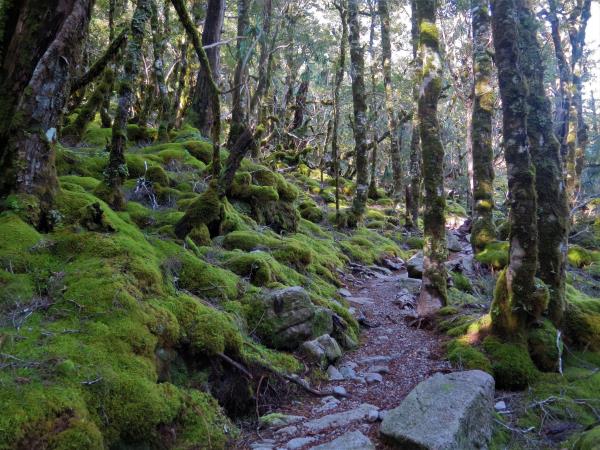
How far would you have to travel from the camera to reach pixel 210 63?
569 inches

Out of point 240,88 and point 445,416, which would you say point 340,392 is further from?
point 240,88

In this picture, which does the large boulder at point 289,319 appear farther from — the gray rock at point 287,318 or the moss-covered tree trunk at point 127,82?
the moss-covered tree trunk at point 127,82

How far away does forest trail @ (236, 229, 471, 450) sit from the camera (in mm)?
4316

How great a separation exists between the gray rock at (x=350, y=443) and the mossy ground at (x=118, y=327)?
905mm

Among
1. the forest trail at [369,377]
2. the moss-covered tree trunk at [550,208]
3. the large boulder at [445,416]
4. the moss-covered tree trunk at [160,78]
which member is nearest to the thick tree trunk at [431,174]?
the forest trail at [369,377]

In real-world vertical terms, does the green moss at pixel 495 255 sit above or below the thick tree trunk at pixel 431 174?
below

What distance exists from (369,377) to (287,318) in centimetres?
136

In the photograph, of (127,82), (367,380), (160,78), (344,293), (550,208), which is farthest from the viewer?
(160,78)

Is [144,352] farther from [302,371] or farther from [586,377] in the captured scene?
[586,377]

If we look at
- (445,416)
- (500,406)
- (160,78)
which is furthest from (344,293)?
(160,78)

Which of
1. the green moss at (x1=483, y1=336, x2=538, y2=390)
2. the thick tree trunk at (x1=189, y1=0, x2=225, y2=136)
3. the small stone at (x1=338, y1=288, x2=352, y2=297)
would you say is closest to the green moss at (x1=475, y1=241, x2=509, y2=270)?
the small stone at (x1=338, y1=288, x2=352, y2=297)

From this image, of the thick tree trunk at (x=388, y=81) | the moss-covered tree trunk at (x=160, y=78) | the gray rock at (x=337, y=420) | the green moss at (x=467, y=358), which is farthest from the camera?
the thick tree trunk at (x=388, y=81)

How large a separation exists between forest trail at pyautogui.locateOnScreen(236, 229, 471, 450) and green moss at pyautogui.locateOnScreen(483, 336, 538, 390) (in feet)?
2.17

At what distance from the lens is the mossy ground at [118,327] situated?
3.10m
